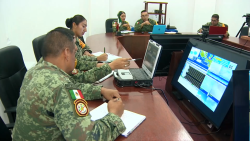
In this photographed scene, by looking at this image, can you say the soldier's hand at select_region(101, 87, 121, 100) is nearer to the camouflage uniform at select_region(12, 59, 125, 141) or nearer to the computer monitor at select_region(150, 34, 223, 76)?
the camouflage uniform at select_region(12, 59, 125, 141)

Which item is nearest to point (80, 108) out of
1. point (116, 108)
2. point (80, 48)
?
point (116, 108)

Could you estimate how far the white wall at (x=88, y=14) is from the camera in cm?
318

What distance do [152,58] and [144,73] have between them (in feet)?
0.48

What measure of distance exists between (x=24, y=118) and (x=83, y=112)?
0.92ft

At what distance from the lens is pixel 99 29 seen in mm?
4953

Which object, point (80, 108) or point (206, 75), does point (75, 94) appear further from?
point (206, 75)

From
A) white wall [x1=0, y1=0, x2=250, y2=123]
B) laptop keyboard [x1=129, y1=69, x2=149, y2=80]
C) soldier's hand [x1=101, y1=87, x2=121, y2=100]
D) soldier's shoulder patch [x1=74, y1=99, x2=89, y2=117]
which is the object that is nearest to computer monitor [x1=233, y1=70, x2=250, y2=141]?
soldier's shoulder patch [x1=74, y1=99, x2=89, y2=117]

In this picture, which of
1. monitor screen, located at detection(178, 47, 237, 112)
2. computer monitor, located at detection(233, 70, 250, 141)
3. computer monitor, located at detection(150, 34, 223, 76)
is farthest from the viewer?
computer monitor, located at detection(150, 34, 223, 76)

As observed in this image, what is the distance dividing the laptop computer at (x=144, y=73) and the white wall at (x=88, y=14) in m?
1.80

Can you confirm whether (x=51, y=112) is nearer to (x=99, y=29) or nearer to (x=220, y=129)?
(x=220, y=129)

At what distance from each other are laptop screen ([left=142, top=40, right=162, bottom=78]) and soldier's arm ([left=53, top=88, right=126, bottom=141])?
0.62m

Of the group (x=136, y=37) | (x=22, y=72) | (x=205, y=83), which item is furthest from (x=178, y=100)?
(x=136, y=37)

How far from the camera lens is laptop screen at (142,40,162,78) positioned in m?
1.22

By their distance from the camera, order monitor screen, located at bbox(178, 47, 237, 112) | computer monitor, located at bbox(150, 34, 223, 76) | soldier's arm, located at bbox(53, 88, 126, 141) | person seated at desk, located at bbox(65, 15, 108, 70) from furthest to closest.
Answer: person seated at desk, located at bbox(65, 15, 108, 70) → computer monitor, located at bbox(150, 34, 223, 76) → monitor screen, located at bbox(178, 47, 237, 112) → soldier's arm, located at bbox(53, 88, 126, 141)
